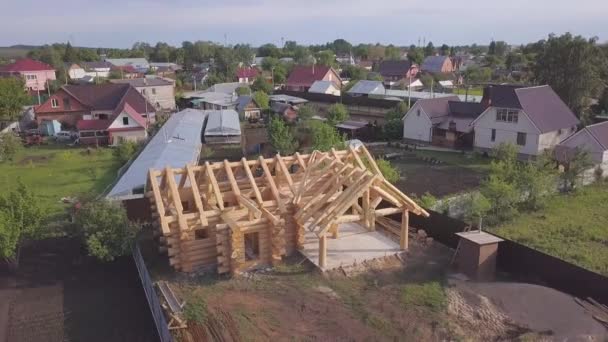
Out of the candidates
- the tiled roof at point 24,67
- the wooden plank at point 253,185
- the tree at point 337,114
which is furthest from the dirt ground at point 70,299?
the tiled roof at point 24,67

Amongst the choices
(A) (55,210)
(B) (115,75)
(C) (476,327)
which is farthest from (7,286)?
(B) (115,75)

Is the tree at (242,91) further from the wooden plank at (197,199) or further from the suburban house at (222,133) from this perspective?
the wooden plank at (197,199)

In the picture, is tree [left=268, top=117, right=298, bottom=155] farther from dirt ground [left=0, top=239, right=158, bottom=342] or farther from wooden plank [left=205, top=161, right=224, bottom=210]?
dirt ground [left=0, top=239, right=158, bottom=342]

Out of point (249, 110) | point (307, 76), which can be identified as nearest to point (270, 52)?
point (307, 76)

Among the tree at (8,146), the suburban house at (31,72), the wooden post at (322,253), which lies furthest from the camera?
the suburban house at (31,72)

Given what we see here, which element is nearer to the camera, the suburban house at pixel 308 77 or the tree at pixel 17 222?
the tree at pixel 17 222

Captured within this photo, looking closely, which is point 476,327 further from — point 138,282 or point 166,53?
point 166,53
